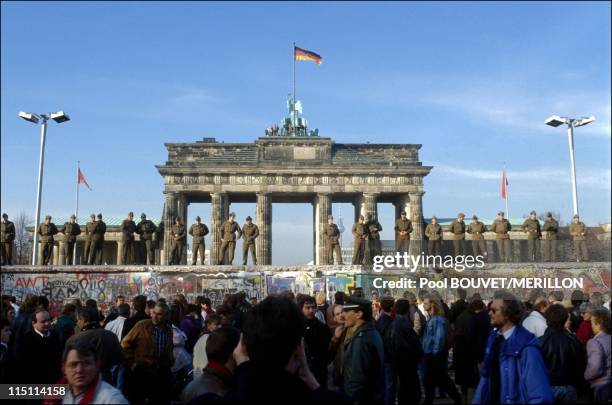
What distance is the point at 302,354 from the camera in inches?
144

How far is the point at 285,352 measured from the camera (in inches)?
110

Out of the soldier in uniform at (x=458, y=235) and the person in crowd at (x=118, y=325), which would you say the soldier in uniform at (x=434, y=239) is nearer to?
the soldier in uniform at (x=458, y=235)

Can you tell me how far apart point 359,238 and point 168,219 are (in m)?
21.9

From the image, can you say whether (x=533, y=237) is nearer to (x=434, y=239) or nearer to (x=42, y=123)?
(x=434, y=239)

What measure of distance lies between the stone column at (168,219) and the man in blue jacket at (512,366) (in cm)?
3836

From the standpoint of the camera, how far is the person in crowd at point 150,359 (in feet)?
25.0

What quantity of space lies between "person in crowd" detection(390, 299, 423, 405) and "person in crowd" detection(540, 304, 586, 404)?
2.50 metres

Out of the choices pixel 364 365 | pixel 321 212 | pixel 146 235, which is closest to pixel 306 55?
pixel 321 212

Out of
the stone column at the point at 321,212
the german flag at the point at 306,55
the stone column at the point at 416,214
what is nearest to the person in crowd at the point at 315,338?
the stone column at the point at 416,214

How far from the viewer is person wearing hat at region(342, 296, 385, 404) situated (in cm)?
553

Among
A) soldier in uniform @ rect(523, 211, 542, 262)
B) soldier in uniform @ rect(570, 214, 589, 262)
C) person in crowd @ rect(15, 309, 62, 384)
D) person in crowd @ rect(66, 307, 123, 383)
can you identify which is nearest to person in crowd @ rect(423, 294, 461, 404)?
person in crowd @ rect(66, 307, 123, 383)

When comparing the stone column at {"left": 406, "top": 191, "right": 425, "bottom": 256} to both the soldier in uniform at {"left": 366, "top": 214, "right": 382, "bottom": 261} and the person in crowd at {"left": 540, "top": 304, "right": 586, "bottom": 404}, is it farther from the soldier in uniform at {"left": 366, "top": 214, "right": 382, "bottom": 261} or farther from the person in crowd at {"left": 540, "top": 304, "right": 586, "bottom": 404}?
the person in crowd at {"left": 540, "top": 304, "right": 586, "bottom": 404}

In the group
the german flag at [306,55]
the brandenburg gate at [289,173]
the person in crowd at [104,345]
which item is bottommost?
the person in crowd at [104,345]

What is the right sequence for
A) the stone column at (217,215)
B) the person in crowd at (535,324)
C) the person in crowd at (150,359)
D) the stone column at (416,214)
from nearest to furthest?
the person in crowd at (150,359) → the person in crowd at (535,324) → the stone column at (416,214) → the stone column at (217,215)
